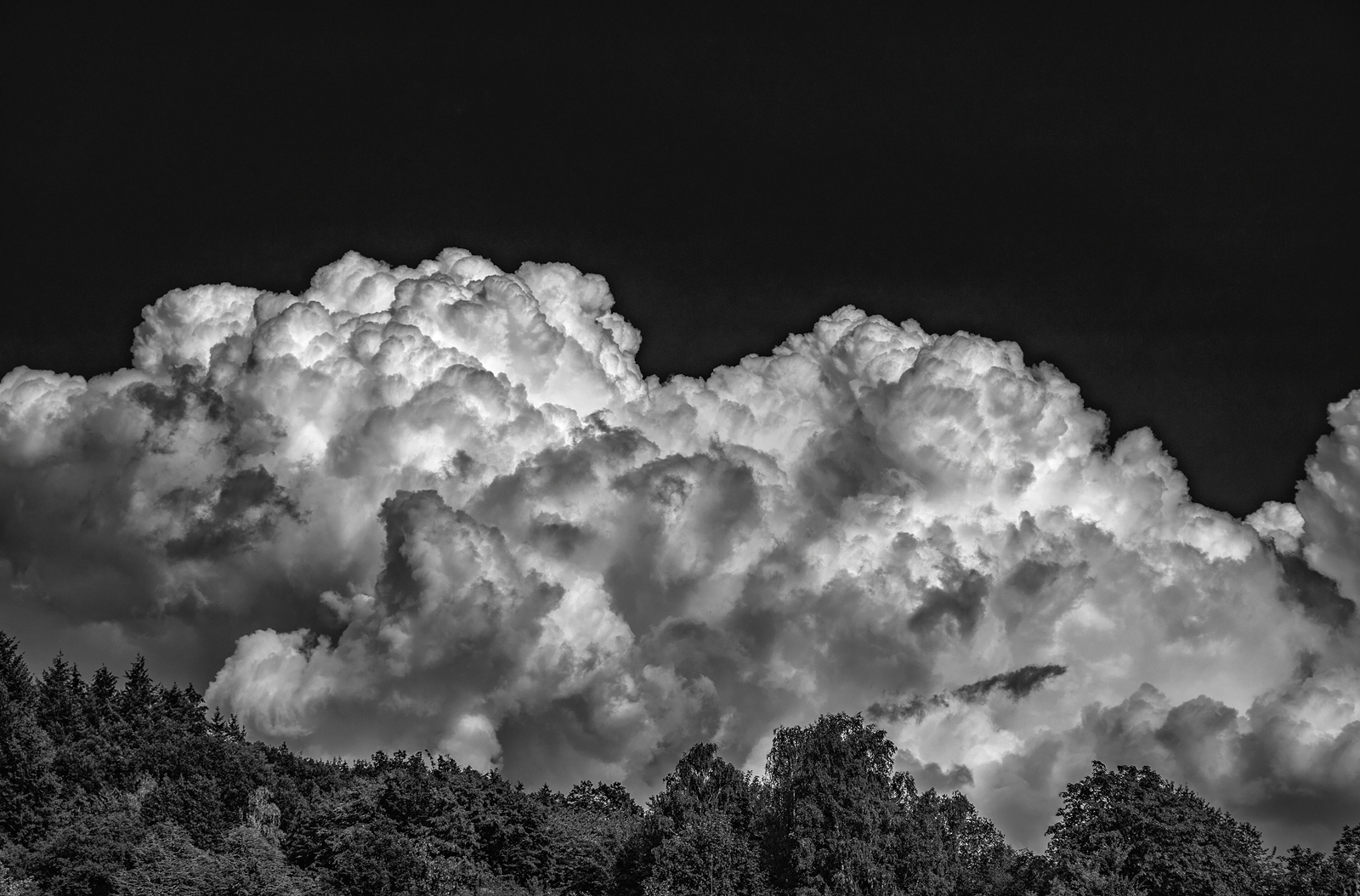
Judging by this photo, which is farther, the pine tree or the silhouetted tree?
the pine tree

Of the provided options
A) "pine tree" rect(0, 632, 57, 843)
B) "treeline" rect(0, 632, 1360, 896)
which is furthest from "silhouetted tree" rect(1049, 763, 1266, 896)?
"pine tree" rect(0, 632, 57, 843)

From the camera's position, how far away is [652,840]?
98500 millimetres

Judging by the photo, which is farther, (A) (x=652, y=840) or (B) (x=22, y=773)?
(B) (x=22, y=773)

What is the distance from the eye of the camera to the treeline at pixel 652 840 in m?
90.6

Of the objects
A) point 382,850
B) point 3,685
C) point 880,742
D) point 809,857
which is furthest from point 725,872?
point 3,685

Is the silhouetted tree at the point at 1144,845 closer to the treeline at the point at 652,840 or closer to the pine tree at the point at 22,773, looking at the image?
the treeline at the point at 652,840

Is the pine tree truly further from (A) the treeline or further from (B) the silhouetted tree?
(B) the silhouetted tree

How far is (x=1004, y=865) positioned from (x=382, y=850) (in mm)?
40651

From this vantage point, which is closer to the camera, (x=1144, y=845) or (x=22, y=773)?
(x=1144, y=845)

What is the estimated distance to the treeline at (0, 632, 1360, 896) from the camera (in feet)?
297

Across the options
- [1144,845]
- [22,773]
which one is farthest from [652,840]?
[22,773]

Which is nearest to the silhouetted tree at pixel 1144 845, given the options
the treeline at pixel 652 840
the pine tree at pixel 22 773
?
the treeline at pixel 652 840

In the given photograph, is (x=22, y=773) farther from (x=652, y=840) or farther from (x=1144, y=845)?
(x=1144, y=845)

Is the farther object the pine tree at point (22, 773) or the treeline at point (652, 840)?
the pine tree at point (22, 773)
